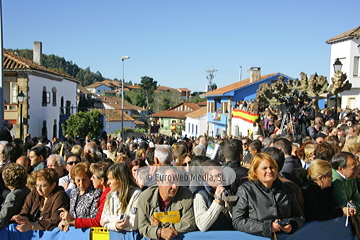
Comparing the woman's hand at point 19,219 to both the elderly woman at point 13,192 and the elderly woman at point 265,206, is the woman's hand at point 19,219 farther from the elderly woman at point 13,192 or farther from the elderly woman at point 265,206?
the elderly woman at point 265,206

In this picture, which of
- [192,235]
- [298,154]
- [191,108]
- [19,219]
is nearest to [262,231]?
[192,235]

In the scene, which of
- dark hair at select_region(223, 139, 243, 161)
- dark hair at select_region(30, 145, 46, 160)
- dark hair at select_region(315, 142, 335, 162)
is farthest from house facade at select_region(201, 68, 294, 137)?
dark hair at select_region(223, 139, 243, 161)

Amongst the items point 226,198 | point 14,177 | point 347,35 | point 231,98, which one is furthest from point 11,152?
point 231,98

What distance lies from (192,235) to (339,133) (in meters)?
6.43

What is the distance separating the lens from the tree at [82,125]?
33.2m

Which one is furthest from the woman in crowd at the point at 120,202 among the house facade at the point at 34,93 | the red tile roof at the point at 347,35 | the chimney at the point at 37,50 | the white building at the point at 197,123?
the white building at the point at 197,123

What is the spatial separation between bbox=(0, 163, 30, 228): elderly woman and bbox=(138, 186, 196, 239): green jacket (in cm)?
159

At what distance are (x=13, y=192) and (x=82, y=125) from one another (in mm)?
29895

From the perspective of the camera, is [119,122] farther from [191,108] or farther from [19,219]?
[19,219]

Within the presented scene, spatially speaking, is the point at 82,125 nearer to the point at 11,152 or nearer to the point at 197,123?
the point at 197,123

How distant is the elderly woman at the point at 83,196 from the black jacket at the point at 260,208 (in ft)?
5.36

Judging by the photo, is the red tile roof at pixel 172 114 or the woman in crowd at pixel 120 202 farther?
the red tile roof at pixel 172 114

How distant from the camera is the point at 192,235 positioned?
388cm

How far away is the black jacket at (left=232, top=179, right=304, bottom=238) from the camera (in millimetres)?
3760
